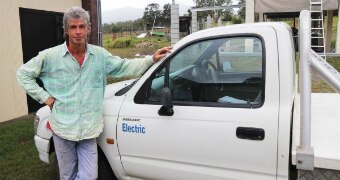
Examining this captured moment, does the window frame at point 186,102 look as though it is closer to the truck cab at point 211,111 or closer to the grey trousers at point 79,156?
the truck cab at point 211,111

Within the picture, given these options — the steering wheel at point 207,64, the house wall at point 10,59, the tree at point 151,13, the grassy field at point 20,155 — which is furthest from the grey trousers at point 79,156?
the tree at point 151,13

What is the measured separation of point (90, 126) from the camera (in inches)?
121

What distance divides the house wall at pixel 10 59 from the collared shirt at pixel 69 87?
15.7 ft

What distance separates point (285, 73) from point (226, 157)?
723 millimetres

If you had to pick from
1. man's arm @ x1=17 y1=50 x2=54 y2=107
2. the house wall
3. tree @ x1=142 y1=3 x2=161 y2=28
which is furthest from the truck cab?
tree @ x1=142 y1=3 x2=161 y2=28

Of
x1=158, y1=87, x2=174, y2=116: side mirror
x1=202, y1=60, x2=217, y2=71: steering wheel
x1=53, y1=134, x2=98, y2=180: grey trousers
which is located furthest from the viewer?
x1=53, y1=134, x2=98, y2=180: grey trousers

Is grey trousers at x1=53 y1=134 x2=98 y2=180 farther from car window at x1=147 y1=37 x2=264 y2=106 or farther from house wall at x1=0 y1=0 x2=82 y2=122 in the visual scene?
house wall at x1=0 y1=0 x2=82 y2=122

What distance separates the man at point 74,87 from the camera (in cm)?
296

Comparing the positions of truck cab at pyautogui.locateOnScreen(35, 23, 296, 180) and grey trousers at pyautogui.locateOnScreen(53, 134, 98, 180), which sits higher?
truck cab at pyautogui.locateOnScreen(35, 23, 296, 180)

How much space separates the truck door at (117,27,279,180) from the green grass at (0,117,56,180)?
78.3 inches

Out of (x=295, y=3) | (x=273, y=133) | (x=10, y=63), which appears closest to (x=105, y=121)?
(x=273, y=133)

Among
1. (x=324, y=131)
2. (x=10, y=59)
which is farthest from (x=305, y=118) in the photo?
(x=10, y=59)

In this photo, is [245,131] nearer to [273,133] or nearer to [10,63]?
[273,133]

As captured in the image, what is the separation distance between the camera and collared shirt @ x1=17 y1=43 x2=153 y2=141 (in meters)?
2.97
